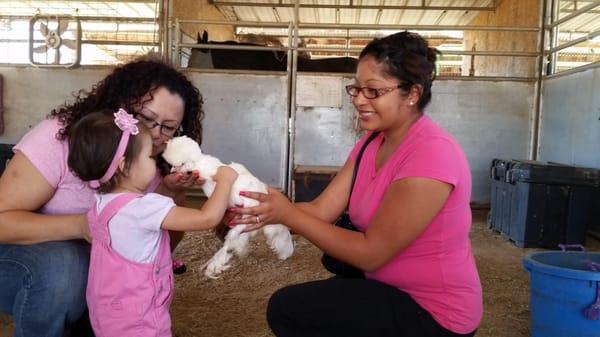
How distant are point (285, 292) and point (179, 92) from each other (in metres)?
0.65

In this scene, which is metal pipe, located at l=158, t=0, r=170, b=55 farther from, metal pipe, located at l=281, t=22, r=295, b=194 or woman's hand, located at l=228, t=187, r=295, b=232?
woman's hand, located at l=228, t=187, r=295, b=232

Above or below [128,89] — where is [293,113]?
above

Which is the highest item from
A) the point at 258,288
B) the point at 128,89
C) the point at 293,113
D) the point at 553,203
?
the point at 293,113

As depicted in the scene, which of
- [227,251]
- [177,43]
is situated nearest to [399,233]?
[227,251]

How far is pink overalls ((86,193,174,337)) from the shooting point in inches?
51.1

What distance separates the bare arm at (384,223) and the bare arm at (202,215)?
0.07 m

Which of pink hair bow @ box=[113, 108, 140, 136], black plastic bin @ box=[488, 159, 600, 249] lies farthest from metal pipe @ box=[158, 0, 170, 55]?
pink hair bow @ box=[113, 108, 140, 136]

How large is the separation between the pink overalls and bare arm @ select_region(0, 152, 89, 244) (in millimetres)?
94

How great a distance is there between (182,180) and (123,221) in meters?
0.26

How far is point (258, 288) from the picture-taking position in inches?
107

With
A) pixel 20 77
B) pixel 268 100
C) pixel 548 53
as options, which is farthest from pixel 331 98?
pixel 20 77

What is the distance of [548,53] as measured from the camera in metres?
5.12

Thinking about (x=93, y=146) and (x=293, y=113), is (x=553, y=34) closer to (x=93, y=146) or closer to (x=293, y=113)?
(x=293, y=113)

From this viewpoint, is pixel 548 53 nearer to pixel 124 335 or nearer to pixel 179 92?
pixel 179 92
